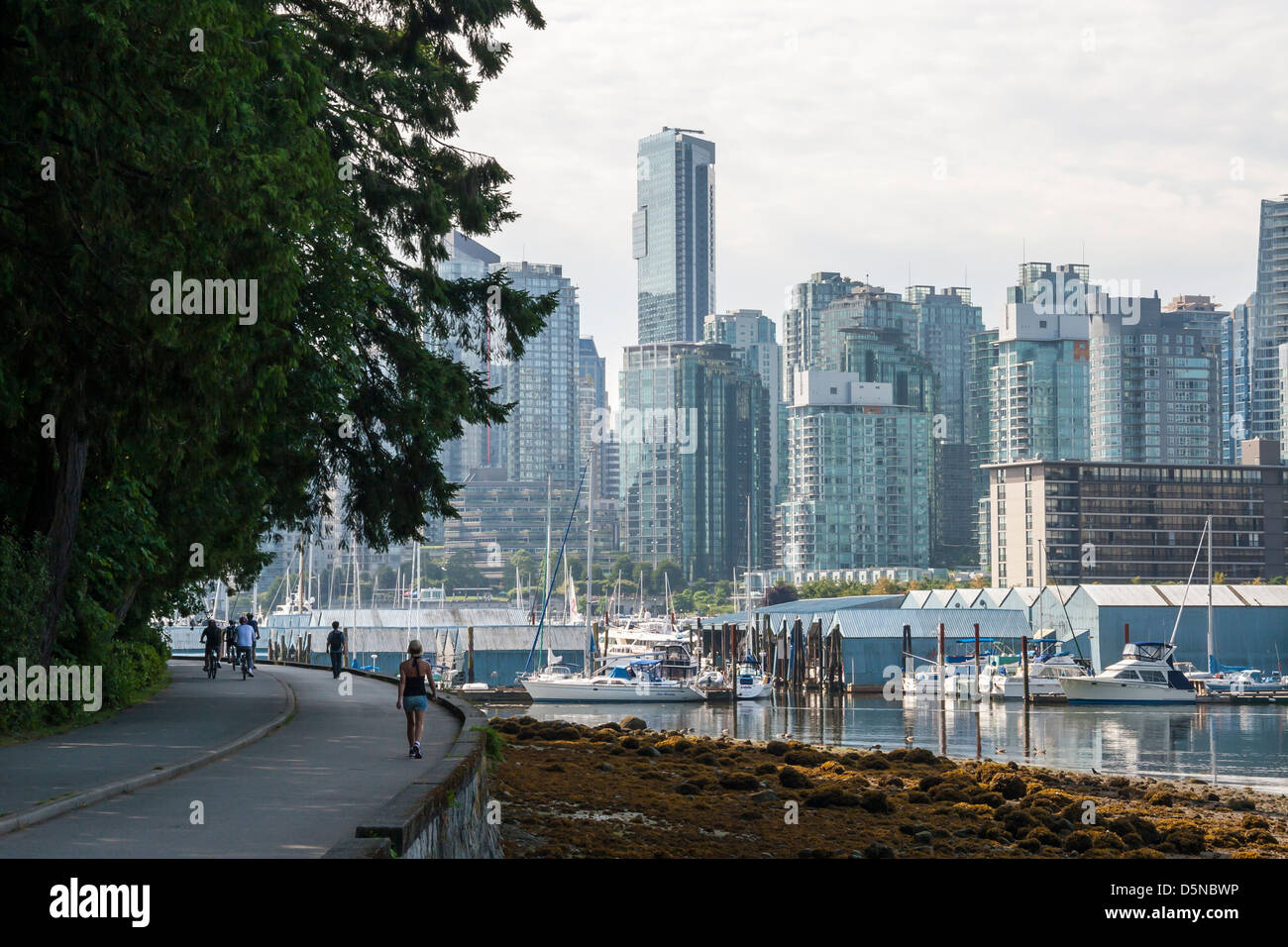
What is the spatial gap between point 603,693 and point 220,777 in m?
64.5

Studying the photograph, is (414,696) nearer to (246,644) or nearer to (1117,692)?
(246,644)

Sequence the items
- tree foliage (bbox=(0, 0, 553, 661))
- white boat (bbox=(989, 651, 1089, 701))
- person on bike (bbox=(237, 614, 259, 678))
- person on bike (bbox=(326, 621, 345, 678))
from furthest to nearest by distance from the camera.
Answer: white boat (bbox=(989, 651, 1089, 701)), person on bike (bbox=(237, 614, 259, 678)), person on bike (bbox=(326, 621, 345, 678)), tree foliage (bbox=(0, 0, 553, 661))

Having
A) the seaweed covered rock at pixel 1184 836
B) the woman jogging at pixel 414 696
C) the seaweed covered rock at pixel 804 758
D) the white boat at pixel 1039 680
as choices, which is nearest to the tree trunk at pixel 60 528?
the woman jogging at pixel 414 696

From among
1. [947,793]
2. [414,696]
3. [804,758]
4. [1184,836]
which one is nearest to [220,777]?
[414,696]

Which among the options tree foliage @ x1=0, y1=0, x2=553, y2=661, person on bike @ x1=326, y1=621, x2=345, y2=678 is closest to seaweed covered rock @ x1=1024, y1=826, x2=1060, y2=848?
tree foliage @ x1=0, y1=0, x2=553, y2=661

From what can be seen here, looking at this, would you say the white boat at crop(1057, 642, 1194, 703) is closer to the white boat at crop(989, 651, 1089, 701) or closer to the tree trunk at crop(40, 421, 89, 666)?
the white boat at crop(989, 651, 1089, 701)

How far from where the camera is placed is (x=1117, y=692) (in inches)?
3068

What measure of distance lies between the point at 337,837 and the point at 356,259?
46.5 feet

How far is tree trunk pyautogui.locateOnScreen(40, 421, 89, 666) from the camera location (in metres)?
20.4

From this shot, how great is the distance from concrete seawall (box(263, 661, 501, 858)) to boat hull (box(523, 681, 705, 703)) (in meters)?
60.3

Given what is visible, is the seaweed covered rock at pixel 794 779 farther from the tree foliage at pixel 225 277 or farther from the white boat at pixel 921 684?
the white boat at pixel 921 684

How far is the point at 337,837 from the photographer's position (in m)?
11.6

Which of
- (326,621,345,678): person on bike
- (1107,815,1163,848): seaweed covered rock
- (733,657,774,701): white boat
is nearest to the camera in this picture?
(1107,815,1163,848): seaweed covered rock
